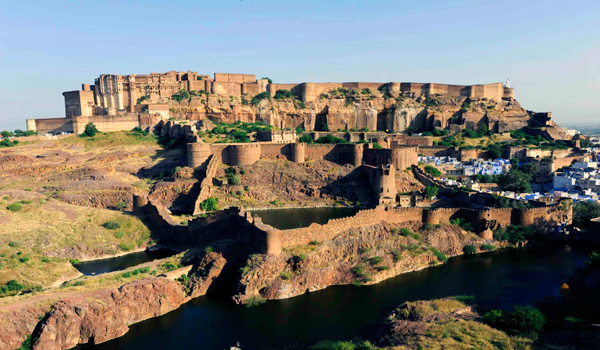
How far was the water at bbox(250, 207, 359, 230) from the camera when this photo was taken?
30677 millimetres

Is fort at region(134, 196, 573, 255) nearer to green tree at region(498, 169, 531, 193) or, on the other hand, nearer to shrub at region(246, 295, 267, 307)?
shrub at region(246, 295, 267, 307)

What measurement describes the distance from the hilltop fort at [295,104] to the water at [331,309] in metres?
35.0

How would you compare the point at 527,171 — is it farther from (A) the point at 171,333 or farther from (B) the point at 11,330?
(B) the point at 11,330

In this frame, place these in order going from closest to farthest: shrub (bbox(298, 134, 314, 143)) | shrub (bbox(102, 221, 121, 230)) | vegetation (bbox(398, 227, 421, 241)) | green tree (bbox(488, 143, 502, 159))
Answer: vegetation (bbox(398, 227, 421, 241))
shrub (bbox(102, 221, 121, 230))
green tree (bbox(488, 143, 502, 159))
shrub (bbox(298, 134, 314, 143))

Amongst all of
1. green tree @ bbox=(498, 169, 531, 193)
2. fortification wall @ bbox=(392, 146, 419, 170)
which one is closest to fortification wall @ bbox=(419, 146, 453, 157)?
fortification wall @ bbox=(392, 146, 419, 170)

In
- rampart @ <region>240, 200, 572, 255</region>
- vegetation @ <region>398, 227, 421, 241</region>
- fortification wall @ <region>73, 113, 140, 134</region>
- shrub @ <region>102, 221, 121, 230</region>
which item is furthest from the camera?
fortification wall @ <region>73, 113, 140, 134</region>

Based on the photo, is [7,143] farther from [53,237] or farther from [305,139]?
[305,139]

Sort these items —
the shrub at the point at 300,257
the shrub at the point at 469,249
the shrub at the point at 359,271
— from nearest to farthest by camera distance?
the shrub at the point at 300,257
the shrub at the point at 359,271
the shrub at the point at 469,249

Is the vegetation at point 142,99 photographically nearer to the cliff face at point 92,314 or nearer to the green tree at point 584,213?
the cliff face at point 92,314

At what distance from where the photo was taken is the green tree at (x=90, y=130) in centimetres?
4466

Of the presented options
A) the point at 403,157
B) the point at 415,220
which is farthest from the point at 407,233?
the point at 403,157

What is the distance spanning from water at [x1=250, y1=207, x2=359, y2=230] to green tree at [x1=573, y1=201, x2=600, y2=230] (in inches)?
577

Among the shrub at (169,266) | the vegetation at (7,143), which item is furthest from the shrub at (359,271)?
the vegetation at (7,143)

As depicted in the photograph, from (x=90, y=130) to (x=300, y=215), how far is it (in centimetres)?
2582
